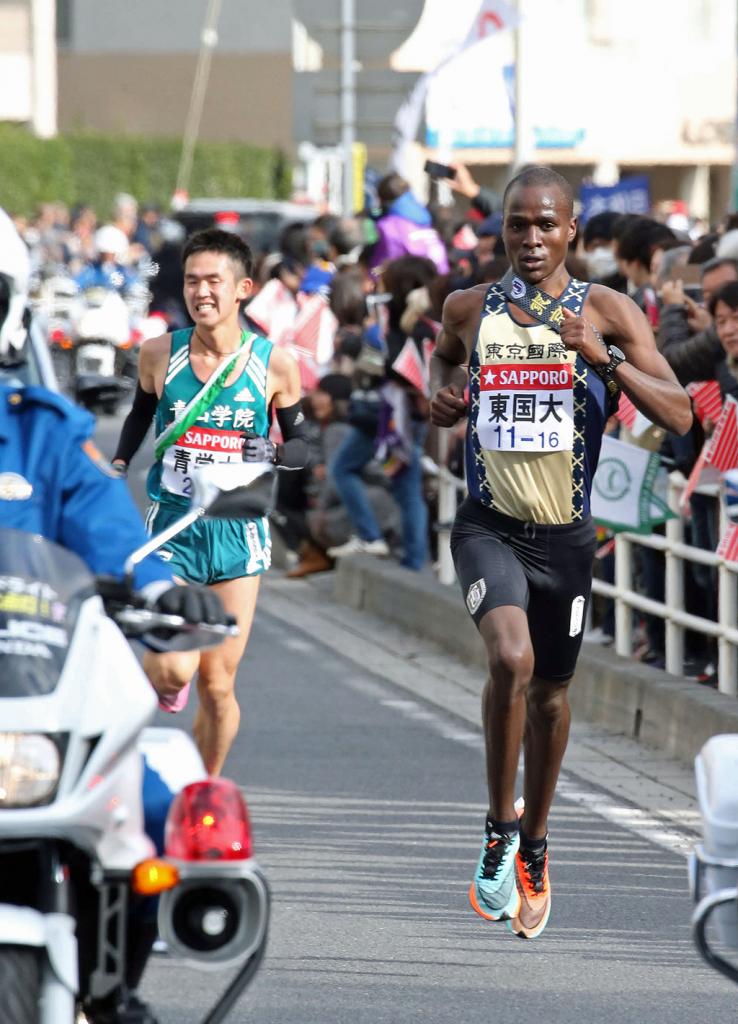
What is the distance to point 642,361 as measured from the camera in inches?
262

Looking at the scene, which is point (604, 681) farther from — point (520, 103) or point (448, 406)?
point (520, 103)

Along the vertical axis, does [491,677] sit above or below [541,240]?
below

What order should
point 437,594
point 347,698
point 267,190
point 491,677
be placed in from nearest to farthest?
point 491,677 → point 347,698 → point 437,594 → point 267,190

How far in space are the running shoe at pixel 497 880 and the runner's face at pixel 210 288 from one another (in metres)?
2.10

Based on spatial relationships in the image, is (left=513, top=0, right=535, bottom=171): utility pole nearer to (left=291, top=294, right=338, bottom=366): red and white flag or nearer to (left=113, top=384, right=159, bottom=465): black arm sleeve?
(left=291, top=294, right=338, bottom=366): red and white flag

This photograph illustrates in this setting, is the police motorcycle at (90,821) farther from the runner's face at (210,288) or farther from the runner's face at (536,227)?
the runner's face at (210,288)

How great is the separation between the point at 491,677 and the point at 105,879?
2.74m

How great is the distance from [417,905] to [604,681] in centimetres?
338

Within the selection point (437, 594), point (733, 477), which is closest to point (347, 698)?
point (437, 594)

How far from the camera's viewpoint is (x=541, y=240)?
6633mm

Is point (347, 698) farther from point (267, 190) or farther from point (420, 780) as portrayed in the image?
point (267, 190)

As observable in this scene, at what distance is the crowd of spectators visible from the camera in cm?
1016

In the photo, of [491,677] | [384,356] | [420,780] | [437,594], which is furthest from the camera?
[384,356]

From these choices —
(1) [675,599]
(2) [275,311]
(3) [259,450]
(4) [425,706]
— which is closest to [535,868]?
(3) [259,450]
